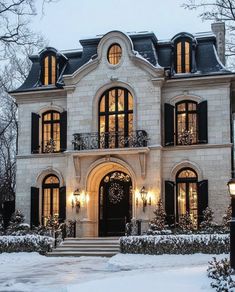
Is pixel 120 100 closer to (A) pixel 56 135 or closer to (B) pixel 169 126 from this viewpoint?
(B) pixel 169 126

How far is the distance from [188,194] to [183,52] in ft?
21.5

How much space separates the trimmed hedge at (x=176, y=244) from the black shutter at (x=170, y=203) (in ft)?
11.3

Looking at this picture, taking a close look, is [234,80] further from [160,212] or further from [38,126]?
[38,126]

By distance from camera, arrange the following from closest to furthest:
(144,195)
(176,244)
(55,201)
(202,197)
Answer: (176,244)
(202,197)
(144,195)
(55,201)

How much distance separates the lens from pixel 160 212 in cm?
2455

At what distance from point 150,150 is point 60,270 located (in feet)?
30.6

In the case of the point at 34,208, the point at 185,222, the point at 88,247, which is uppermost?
the point at 34,208

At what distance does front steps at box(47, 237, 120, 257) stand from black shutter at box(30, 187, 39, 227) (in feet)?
8.65

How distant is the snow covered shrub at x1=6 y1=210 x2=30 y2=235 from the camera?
24938 mm

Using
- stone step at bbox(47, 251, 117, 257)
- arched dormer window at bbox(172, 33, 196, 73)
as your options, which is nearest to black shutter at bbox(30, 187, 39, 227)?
stone step at bbox(47, 251, 117, 257)

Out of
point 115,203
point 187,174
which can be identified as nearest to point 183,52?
point 187,174

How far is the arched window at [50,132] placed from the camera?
28.0 meters

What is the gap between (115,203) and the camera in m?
27.3

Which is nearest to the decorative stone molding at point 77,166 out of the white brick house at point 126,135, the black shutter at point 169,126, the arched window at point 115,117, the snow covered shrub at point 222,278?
the white brick house at point 126,135
